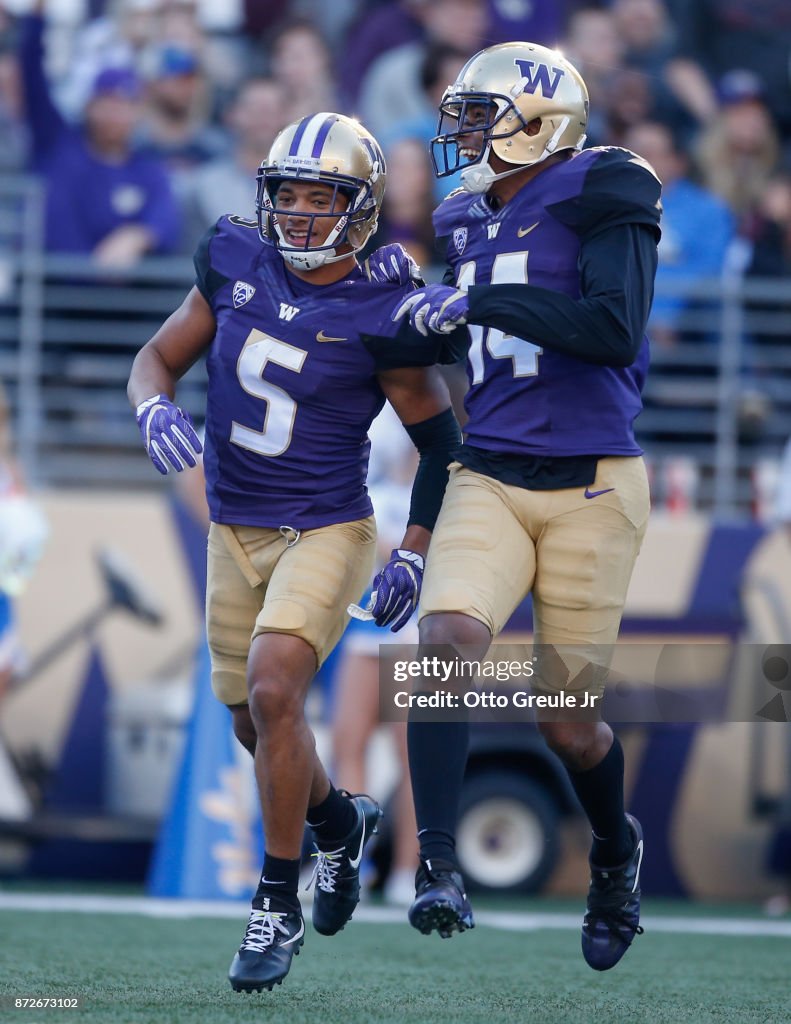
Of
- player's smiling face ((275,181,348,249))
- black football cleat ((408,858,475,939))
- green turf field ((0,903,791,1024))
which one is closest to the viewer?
black football cleat ((408,858,475,939))

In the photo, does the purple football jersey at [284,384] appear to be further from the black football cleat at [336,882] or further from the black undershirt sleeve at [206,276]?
the black football cleat at [336,882]

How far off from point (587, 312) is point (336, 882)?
1.51m

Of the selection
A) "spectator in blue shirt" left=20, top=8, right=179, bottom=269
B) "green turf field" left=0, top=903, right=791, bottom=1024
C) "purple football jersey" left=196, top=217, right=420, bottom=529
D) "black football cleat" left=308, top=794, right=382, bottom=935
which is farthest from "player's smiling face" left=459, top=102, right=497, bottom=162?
Result: "spectator in blue shirt" left=20, top=8, right=179, bottom=269

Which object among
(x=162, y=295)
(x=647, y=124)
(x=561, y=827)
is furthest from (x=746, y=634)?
(x=162, y=295)

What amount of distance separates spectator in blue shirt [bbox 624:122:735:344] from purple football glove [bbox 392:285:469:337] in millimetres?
4644

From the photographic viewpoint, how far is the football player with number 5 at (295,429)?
380 cm

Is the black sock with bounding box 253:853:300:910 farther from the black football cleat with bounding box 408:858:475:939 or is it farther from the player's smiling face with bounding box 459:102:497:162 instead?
the player's smiling face with bounding box 459:102:497:162

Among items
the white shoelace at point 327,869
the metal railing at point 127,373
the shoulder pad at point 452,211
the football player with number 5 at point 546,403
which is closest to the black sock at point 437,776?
the football player with number 5 at point 546,403

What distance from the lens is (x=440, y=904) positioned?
346 centimetres

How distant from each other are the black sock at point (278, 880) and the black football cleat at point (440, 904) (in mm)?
351

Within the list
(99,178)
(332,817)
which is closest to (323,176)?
(332,817)

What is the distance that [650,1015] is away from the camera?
145 inches

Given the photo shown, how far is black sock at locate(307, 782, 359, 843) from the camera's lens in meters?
4.14

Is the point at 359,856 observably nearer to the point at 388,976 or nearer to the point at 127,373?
the point at 388,976
